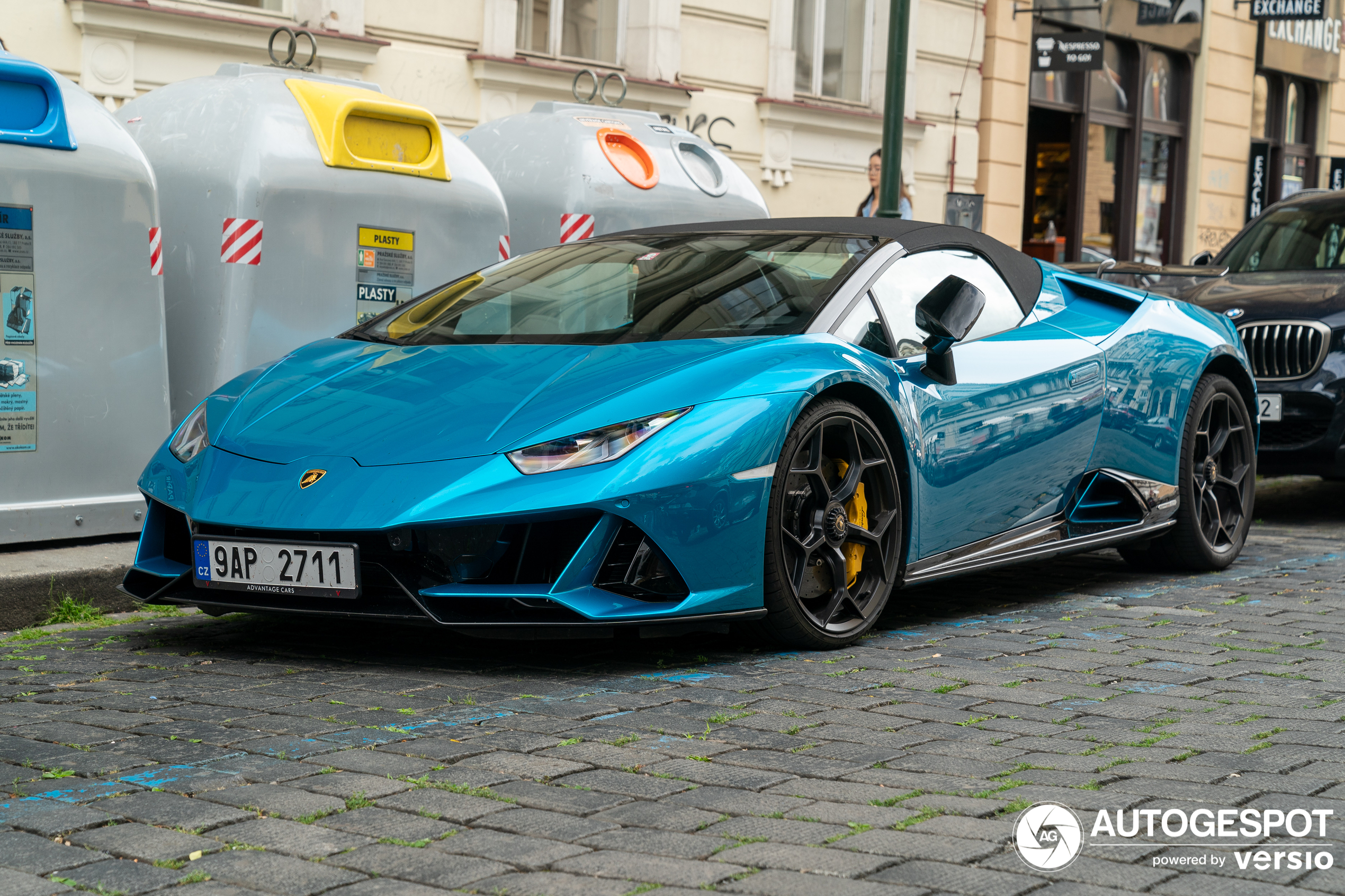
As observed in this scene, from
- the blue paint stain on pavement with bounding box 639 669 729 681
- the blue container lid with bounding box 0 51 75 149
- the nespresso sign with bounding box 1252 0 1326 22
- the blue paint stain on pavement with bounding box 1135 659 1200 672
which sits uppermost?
the nespresso sign with bounding box 1252 0 1326 22

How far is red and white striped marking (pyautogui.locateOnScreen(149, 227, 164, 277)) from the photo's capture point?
5.84 m

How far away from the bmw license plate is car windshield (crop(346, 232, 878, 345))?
1.01 meters

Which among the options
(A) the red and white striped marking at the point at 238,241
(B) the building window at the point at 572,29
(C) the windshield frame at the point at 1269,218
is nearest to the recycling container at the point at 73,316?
(A) the red and white striped marking at the point at 238,241

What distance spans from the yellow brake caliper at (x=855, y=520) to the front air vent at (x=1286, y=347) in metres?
4.05

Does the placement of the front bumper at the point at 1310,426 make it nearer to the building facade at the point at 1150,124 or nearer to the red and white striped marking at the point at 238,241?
the red and white striped marking at the point at 238,241

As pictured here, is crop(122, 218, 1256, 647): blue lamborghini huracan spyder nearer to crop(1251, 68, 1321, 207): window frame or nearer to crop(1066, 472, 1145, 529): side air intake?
crop(1066, 472, 1145, 529): side air intake

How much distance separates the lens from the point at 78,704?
3.81 metres

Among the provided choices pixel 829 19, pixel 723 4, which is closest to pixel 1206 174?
pixel 829 19

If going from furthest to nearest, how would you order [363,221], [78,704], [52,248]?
[363,221] → [52,248] → [78,704]

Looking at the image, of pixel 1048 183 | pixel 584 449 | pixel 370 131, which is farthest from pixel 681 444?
pixel 1048 183

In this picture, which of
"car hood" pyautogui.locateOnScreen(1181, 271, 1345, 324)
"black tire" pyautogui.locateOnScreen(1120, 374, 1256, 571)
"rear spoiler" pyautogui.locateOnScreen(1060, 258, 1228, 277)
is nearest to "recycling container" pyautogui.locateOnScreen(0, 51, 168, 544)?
"black tire" pyautogui.locateOnScreen(1120, 374, 1256, 571)

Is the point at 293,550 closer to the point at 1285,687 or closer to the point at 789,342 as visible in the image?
the point at 789,342

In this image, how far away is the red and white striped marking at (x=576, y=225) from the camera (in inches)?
320

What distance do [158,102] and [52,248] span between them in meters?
1.51
